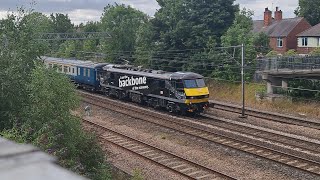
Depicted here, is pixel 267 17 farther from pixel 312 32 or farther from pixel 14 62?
pixel 14 62

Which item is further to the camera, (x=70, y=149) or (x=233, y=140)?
(x=233, y=140)

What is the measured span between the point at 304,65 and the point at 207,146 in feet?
45.5

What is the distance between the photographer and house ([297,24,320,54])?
1989 inches

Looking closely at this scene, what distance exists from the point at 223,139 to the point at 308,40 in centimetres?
3678

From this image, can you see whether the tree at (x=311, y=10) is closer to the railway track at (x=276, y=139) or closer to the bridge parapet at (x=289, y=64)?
the bridge parapet at (x=289, y=64)

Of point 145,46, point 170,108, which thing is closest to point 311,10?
point 145,46

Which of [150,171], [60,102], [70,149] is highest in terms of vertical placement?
[60,102]

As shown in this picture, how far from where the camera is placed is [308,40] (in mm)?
51781

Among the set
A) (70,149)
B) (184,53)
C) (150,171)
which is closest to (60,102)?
(70,149)

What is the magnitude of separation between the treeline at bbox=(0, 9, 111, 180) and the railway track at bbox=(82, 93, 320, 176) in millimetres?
7086

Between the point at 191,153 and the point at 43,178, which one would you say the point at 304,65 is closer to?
the point at 191,153

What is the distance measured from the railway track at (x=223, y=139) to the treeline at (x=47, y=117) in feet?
23.2

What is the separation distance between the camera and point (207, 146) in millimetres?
18438

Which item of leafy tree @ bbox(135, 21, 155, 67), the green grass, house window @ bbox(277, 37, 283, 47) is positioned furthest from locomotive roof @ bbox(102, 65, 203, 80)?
house window @ bbox(277, 37, 283, 47)
